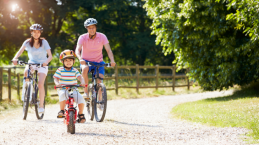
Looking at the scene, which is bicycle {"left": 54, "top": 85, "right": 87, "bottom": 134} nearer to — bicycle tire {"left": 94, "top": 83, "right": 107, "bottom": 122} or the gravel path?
the gravel path

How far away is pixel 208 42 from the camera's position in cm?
1117

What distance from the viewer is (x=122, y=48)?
32406 mm

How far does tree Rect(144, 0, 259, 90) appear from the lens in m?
10.7

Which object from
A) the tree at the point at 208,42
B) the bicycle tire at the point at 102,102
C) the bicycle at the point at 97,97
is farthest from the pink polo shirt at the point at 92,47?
the tree at the point at 208,42

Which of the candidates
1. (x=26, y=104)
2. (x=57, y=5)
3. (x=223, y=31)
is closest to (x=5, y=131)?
(x=26, y=104)

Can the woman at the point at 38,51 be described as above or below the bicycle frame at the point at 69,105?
above

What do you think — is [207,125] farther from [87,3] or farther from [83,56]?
[87,3]

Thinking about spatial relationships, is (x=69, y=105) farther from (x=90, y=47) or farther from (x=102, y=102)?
(x=90, y=47)

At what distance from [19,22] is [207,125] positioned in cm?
2401

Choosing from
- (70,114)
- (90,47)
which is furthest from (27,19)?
→ (70,114)

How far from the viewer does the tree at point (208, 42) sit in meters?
10.7

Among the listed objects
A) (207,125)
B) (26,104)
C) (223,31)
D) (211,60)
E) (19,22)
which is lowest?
(207,125)

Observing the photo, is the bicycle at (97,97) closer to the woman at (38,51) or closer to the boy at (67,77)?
the boy at (67,77)

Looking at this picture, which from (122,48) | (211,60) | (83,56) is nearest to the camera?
(83,56)
